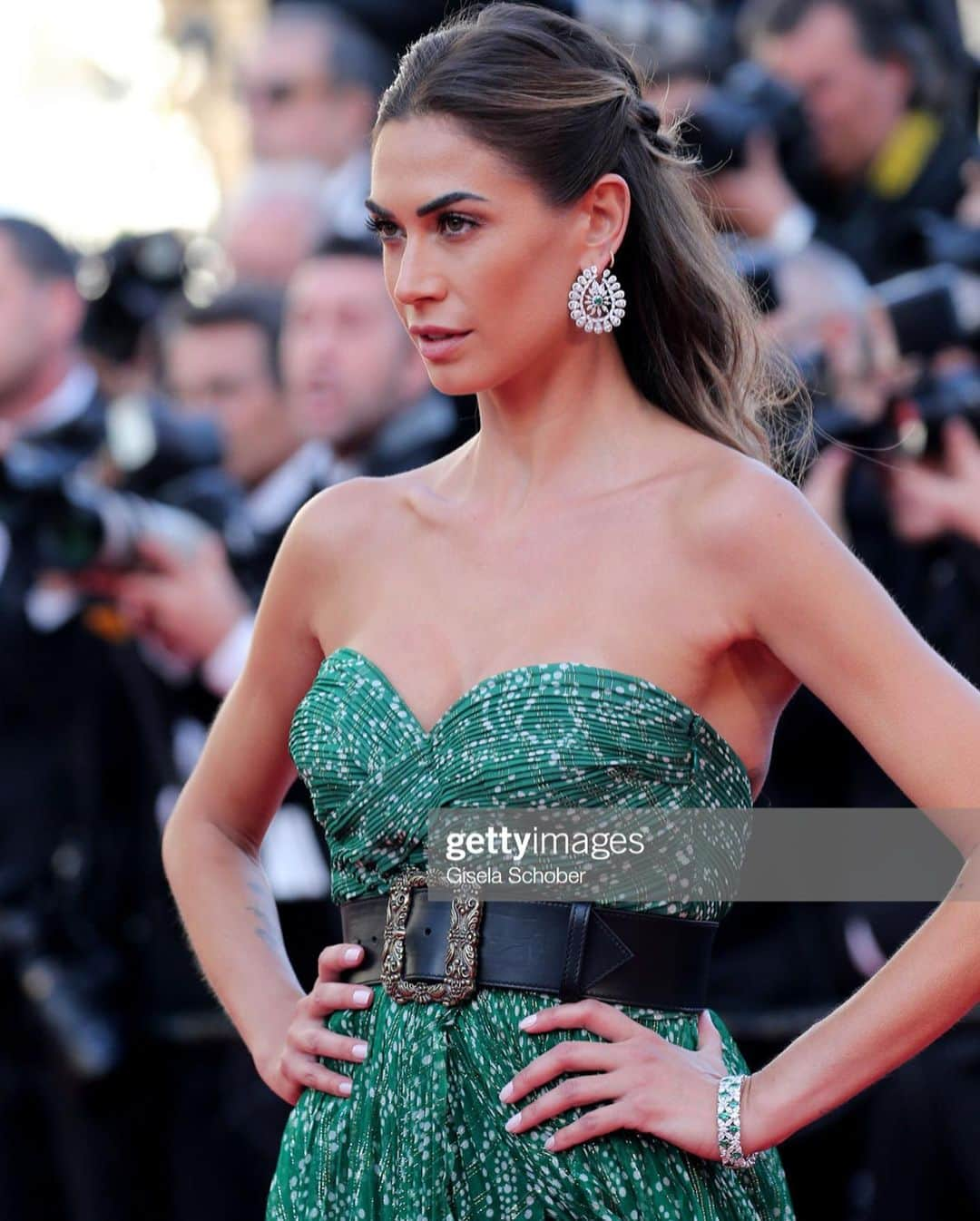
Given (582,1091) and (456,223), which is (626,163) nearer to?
(456,223)

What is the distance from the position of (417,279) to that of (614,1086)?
87 cm

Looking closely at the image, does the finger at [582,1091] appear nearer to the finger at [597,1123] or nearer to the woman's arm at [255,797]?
the finger at [597,1123]

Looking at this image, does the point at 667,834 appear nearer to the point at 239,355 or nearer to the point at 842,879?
the point at 842,879

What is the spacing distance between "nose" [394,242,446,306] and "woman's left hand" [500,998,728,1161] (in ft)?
2.50

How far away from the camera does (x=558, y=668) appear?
228cm

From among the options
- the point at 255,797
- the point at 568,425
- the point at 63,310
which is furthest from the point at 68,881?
the point at 568,425

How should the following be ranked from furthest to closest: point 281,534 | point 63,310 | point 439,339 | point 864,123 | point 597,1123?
point 63,310, point 864,123, point 281,534, point 439,339, point 597,1123

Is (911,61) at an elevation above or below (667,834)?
above

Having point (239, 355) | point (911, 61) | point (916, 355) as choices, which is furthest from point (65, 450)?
point (911, 61)

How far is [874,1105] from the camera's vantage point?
13.8 ft

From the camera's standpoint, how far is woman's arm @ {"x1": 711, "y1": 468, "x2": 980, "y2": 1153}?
7.25 feet

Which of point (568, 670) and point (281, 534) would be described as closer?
point (568, 670)

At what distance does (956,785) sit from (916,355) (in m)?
2.00

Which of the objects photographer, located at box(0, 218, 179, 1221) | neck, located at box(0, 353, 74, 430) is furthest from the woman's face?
neck, located at box(0, 353, 74, 430)
